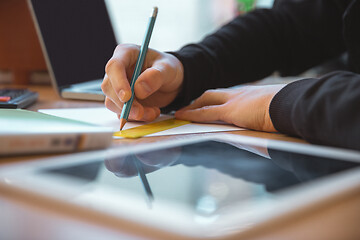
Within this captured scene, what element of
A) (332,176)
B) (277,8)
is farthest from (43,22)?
(332,176)

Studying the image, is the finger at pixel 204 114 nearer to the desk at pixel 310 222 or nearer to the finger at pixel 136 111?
the finger at pixel 136 111

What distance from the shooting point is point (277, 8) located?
1.08 metres

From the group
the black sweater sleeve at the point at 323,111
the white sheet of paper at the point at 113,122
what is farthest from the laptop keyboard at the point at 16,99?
the black sweater sleeve at the point at 323,111

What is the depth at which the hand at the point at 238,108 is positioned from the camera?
0.54 metres

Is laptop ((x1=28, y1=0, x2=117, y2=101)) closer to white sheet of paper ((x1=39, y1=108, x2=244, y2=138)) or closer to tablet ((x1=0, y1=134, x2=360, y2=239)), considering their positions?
white sheet of paper ((x1=39, y1=108, x2=244, y2=138))

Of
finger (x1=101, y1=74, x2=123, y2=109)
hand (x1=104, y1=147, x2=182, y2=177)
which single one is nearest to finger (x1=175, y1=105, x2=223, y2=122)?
finger (x1=101, y1=74, x2=123, y2=109)

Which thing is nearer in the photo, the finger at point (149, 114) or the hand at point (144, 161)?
the hand at point (144, 161)

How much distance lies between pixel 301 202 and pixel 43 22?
2.75 feet

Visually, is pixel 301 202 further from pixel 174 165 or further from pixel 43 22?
pixel 43 22

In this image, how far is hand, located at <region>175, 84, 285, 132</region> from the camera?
54 cm

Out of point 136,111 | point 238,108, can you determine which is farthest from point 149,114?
point 238,108

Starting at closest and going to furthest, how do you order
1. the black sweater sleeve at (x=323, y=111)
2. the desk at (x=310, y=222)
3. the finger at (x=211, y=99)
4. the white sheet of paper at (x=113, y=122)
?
the desk at (x=310, y=222)
the black sweater sleeve at (x=323, y=111)
the white sheet of paper at (x=113, y=122)
the finger at (x=211, y=99)

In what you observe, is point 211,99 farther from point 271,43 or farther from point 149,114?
point 271,43

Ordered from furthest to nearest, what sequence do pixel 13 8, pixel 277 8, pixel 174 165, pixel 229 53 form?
pixel 13 8 → pixel 277 8 → pixel 229 53 → pixel 174 165
